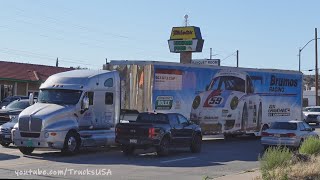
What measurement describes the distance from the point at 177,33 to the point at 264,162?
4707 centimetres

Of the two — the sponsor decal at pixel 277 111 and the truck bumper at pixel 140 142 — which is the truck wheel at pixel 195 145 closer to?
the truck bumper at pixel 140 142

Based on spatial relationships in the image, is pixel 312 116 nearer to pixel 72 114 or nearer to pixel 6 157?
pixel 72 114

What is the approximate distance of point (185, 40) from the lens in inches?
2331

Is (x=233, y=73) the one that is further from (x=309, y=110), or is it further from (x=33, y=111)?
(x=309, y=110)

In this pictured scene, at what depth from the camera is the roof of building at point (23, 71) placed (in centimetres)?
4766

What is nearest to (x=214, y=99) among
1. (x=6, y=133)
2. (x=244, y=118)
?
(x=244, y=118)

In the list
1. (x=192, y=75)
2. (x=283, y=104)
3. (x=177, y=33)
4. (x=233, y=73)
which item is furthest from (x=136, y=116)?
(x=177, y=33)

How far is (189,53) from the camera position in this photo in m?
60.2

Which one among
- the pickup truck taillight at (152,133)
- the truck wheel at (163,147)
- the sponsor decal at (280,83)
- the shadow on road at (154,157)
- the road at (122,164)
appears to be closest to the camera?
the road at (122,164)

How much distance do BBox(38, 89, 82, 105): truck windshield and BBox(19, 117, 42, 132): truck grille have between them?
1.42 meters

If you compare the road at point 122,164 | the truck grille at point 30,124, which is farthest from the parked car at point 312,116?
the truck grille at point 30,124

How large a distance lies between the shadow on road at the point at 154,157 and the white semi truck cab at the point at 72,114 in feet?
1.76

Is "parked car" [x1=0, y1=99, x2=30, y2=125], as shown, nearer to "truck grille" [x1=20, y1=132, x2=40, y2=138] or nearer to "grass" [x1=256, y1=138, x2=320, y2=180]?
"truck grille" [x1=20, y1=132, x2=40, y2=138]

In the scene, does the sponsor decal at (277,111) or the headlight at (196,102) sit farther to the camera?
the sponsor decal at (277,111)
